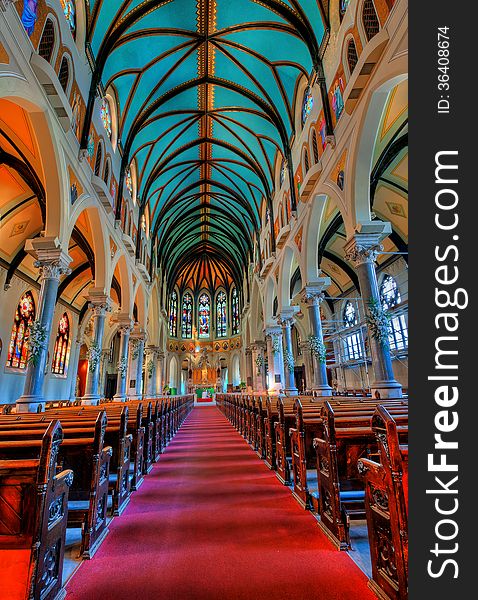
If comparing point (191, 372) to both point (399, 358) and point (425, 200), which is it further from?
point (425, 200)

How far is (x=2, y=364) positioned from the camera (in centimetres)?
1276

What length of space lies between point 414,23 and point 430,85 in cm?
38

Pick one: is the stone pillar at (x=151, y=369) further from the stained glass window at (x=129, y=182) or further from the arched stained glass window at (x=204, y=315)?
the arched stained glass window at (x=204, y=315)

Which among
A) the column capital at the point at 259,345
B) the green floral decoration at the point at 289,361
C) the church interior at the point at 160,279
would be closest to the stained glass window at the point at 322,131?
the church interior at the point at 160,279

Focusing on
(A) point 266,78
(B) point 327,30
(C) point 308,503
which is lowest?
(C) point 308,503

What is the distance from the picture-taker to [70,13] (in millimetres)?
8852

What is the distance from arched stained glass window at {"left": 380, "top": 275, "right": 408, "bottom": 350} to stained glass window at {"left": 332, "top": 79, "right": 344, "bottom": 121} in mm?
7834

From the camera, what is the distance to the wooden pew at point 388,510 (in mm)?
1726

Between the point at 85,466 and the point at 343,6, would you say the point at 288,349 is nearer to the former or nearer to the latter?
the point at 343,6

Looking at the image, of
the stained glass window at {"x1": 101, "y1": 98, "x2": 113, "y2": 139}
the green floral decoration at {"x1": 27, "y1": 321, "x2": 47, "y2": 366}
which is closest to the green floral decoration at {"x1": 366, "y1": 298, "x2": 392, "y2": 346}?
the green floral decoration at {"x1": 27, "y1": 321, "x2": 47, "y2": 366}

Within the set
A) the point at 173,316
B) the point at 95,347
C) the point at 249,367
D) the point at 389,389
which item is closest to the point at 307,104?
the point at 389,389

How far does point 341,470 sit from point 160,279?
2548 centimetres

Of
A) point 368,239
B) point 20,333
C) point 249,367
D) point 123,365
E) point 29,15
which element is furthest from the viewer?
point 249,367

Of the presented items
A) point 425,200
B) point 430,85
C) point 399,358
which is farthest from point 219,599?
point 399,358
